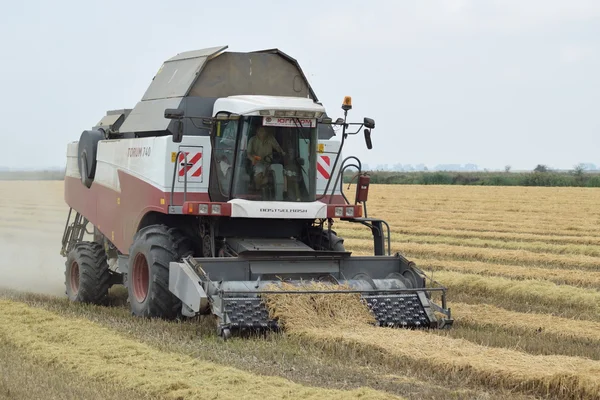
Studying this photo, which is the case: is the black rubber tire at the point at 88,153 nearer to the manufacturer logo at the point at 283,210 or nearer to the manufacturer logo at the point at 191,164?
the manufacturer logo at the point at 191,164

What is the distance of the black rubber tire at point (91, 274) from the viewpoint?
37.4 feet

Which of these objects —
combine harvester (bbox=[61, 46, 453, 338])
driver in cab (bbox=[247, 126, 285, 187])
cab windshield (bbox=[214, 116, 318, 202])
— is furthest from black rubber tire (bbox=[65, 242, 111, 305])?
driver in cab (bbox=[247, 126, 285, 187])

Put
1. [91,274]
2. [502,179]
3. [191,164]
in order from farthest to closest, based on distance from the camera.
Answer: [502,179] → [91,274] → [191,164]

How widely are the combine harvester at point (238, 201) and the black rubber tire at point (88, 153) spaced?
109 centimetres

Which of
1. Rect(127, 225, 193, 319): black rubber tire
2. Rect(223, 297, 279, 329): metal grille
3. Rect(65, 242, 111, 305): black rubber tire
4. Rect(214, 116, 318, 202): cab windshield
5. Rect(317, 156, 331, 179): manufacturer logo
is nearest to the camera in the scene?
Rect(223, 297, 279, 329): metal grille

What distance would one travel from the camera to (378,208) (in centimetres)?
3084

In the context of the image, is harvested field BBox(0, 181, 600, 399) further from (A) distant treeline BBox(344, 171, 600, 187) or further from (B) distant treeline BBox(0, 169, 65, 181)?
(A) distant treeline BBox(344, 171, 600, 187)

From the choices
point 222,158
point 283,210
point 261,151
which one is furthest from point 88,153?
point 283,210

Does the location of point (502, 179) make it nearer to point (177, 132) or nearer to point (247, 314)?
point (177, 132)

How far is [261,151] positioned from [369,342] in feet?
→ 8.84

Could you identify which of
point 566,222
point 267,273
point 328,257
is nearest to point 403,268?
point 328,257

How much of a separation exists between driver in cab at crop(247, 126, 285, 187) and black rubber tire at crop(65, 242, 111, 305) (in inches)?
111

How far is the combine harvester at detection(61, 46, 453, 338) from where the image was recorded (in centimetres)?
929

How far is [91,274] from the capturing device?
11.4m
